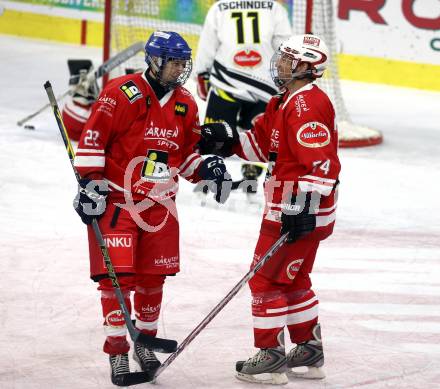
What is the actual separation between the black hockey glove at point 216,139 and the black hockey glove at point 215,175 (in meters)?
0.10

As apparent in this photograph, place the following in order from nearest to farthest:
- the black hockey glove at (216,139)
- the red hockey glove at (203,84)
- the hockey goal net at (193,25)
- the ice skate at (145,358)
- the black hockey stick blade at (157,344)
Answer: the black hockey stick blade at (157,344), the ice skate at (145,358), the black hockey glove at (216,139), the red hockey glove at (203,84), the hockey goal net at (193,25)

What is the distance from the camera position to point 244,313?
4.65 meters

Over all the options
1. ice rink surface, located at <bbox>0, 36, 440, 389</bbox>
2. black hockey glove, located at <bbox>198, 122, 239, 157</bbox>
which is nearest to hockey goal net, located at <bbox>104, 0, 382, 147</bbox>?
ice rink surface, located at <bbox>0, 36, 440, 389</bbox>

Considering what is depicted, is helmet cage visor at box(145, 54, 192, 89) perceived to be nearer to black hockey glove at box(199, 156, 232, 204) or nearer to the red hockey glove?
black hockey glove at box(199, 156, 232, 204)

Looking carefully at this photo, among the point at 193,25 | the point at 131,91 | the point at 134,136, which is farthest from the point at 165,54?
the point at 193,25

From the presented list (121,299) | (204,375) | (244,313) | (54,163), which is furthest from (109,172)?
(54,163)

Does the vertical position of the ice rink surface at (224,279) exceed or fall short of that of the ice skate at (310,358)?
it falls short

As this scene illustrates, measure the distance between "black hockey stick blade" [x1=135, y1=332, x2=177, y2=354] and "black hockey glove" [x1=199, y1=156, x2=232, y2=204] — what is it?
562 mm

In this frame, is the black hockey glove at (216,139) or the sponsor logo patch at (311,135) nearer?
the sponsor logo patch at (311,135)

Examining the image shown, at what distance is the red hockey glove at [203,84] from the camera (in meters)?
6.66

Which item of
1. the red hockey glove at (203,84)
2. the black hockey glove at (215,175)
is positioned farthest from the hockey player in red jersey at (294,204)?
the red hockey glove at (203,84)

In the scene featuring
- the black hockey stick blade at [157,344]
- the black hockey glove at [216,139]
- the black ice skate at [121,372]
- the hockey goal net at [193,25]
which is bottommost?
the hockey goal net at [193,25]

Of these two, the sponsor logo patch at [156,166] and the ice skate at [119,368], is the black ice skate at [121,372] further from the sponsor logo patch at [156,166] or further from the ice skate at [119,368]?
the sponsor logo patch at [156,166]

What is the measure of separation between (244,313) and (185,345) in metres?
0.82
